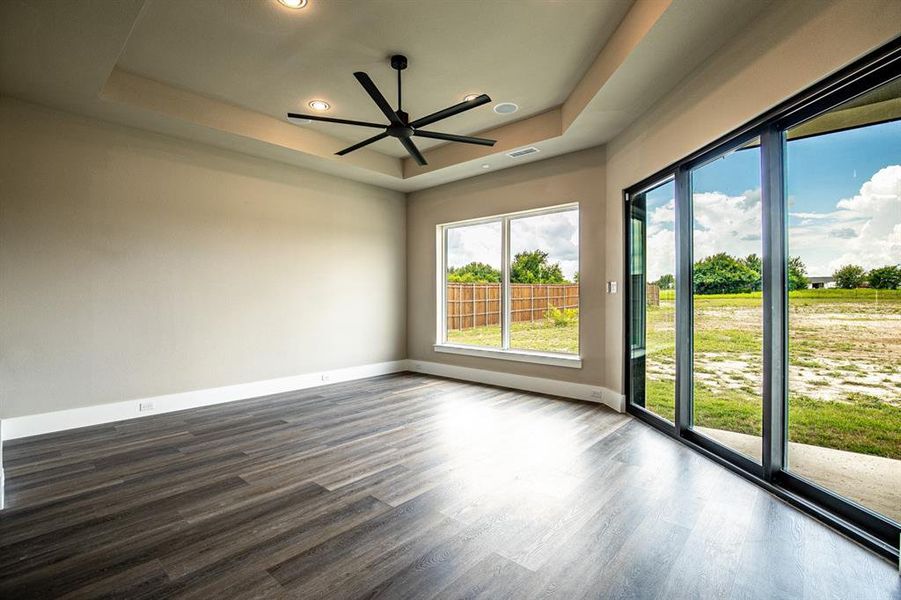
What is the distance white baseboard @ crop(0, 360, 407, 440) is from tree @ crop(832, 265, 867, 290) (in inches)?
207

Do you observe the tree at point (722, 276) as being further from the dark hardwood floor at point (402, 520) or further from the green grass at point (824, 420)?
the dark hardwood floor at point (402, 520)

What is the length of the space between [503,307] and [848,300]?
3869 mm

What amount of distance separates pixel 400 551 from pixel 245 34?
360 cm

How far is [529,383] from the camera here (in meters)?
5.36

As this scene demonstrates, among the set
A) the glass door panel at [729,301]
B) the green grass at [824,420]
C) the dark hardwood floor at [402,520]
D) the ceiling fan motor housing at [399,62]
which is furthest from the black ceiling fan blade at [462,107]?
the green grass at [824,420]

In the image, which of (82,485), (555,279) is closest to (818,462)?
(555,279)

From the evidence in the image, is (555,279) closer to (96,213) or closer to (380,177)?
(380,177)

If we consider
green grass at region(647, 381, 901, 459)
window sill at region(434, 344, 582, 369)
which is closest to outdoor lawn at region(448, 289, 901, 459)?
green grass at region(647, 381, 901, 459)

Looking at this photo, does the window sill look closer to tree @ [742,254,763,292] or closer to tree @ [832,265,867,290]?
A: tree @ [742,254,763,292]

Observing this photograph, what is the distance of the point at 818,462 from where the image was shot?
2.40 meters

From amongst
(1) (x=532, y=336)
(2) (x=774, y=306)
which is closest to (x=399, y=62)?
(2) (x=774, y=306)

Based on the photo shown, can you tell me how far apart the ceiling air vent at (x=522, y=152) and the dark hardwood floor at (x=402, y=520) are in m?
3.07

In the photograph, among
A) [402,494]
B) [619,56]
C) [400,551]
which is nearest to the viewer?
[400,551]

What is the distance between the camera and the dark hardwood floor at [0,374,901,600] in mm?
1767
